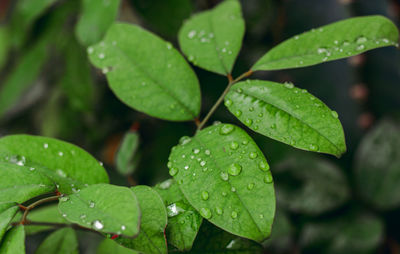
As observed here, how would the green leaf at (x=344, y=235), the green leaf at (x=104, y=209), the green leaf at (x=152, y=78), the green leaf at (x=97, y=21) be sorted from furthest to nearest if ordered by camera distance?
the green leaf at (x=344, y=235), the green leaf at (x=97, y=21), the green leaf at (x=152, y=78), the green leaf at (x=104, y=209)

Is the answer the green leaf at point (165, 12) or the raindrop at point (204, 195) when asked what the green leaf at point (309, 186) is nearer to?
the green leaf at point (165, 12)

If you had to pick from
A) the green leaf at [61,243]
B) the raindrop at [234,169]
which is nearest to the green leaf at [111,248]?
the green leaf at [61,243]

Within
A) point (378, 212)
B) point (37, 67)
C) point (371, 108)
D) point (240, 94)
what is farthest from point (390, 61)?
point (37, 67)

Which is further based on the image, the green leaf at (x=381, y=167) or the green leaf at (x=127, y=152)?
the green leaf at (x=381, y=167)

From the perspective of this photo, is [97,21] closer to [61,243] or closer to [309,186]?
[61,243]

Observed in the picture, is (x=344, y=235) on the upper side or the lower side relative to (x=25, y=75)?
lower

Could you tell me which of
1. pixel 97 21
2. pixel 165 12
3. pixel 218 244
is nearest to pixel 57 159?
pixel 218 244

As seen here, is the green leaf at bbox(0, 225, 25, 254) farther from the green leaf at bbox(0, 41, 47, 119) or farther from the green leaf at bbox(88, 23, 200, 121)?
the green leaf at bbox(0, 41, 47, 119)
